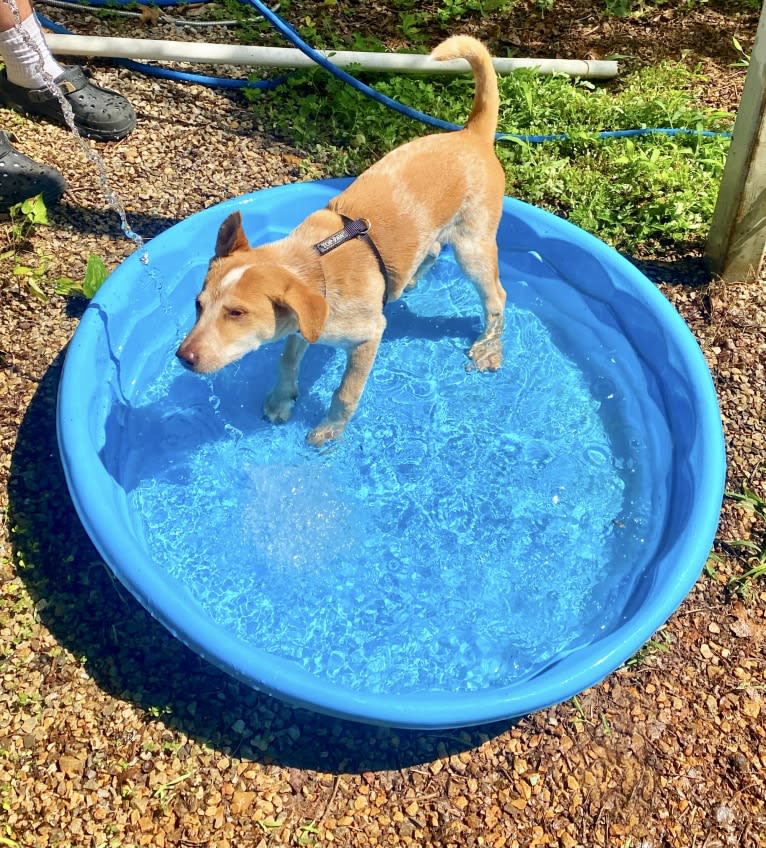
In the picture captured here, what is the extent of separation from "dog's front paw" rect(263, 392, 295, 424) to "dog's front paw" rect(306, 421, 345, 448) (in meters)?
0.18

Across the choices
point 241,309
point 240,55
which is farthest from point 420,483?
point 240,55

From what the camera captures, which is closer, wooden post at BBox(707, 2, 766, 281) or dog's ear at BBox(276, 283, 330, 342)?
dog's ear at BBox(276, 283, 330, 342)

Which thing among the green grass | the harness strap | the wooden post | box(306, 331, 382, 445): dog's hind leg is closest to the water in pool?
box(306, 331, 382, 445): dog's hind leg

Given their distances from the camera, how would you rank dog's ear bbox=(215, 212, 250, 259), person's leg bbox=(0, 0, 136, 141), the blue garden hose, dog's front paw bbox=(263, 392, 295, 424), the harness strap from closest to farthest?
dog's ear bbox=(215, 212, 250, 259) < the harness strap < dog's front paw bbox=(263, 392, 295, 424) < person's leg bbox=(0, 0, 136, 141) < the blue garden hose

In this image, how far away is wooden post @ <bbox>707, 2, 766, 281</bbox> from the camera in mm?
4043

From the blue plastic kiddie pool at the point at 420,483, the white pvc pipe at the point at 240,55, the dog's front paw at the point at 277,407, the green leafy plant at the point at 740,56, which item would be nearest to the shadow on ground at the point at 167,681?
the blue plastic kiddie pool at the point at 420,483

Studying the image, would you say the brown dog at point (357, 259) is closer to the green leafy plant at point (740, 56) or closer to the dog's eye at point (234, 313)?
the dog's eye at point (234, 313)

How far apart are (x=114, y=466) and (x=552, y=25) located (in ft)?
15.7

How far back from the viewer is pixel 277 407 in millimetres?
4195

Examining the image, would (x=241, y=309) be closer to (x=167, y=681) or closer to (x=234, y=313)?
(x=234, y=313)

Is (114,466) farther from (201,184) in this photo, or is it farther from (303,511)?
(201,184)

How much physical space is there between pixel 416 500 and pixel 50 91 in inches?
131

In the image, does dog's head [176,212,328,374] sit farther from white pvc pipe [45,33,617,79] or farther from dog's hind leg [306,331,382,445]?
white pvc pipe [45,33,617,79]

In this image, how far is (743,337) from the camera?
15.0 feet
